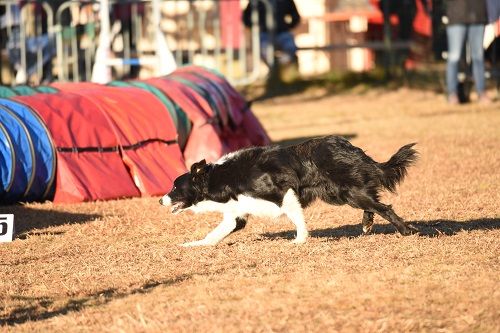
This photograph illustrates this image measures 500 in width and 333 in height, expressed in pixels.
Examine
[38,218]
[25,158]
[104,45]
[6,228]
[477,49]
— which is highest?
[104,45]

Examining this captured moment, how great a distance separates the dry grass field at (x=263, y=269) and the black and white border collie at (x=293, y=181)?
251 millimetres

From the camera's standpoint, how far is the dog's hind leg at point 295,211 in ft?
24.7

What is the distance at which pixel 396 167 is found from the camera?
7.75m

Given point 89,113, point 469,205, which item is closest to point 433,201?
point 469,205

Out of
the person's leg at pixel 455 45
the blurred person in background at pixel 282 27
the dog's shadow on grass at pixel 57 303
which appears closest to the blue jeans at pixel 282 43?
the blurred person in background at pixel 282 27

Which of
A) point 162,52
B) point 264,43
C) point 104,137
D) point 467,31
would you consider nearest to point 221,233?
point 104,137

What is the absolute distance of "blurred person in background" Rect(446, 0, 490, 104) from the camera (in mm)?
17578

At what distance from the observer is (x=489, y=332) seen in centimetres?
506

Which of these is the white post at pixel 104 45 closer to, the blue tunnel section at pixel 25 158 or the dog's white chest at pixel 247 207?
the blue tunnel section at pixel 25 158

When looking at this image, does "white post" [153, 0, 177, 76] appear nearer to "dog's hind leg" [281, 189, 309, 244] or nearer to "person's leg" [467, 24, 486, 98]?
"person's leg" [467, 24, 486, 98]

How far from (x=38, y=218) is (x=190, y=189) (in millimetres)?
2281

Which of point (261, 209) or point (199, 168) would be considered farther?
point (199, 168)

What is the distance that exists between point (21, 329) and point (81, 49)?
15889 mm

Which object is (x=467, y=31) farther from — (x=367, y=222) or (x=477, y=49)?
(x=367, y=222)
